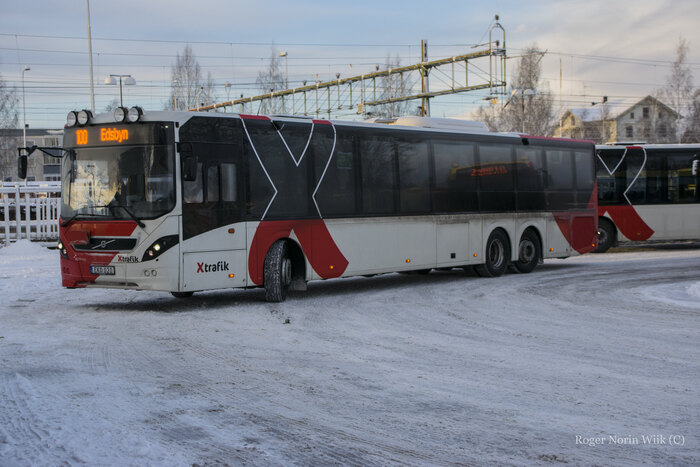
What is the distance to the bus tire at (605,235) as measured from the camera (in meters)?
26.3

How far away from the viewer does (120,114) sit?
1212 centimetres

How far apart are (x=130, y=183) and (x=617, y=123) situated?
99.6 m

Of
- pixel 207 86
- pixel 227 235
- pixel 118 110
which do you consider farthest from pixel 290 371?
pixel 207 86

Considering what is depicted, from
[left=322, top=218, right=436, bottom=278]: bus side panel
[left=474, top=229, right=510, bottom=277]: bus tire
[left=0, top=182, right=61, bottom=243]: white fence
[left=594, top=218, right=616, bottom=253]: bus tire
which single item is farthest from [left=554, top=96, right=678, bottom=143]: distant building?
[left=322, top=218, right=436, bottom=278]: bus side panel

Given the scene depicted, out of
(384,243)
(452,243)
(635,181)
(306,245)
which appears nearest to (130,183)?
(306,245)

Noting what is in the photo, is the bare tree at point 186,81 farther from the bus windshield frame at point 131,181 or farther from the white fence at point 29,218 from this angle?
the bus windshield frame at point 131,181

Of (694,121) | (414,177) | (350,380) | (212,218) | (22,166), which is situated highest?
(694,121)

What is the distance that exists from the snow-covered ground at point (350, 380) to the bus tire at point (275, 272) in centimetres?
36

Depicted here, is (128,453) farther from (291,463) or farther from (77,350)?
(77,350)

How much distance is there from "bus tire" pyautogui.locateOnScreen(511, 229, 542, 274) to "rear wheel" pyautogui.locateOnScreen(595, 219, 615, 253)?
7883mm

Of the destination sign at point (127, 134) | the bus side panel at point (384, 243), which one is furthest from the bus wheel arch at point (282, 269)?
the destination sign at point (127, 134)

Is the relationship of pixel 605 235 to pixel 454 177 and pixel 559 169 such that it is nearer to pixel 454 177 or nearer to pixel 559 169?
pixel 559 169

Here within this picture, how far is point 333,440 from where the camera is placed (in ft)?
18.0

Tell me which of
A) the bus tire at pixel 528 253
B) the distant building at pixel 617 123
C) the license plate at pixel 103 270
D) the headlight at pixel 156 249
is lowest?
the bus tire at pixel 528 253
